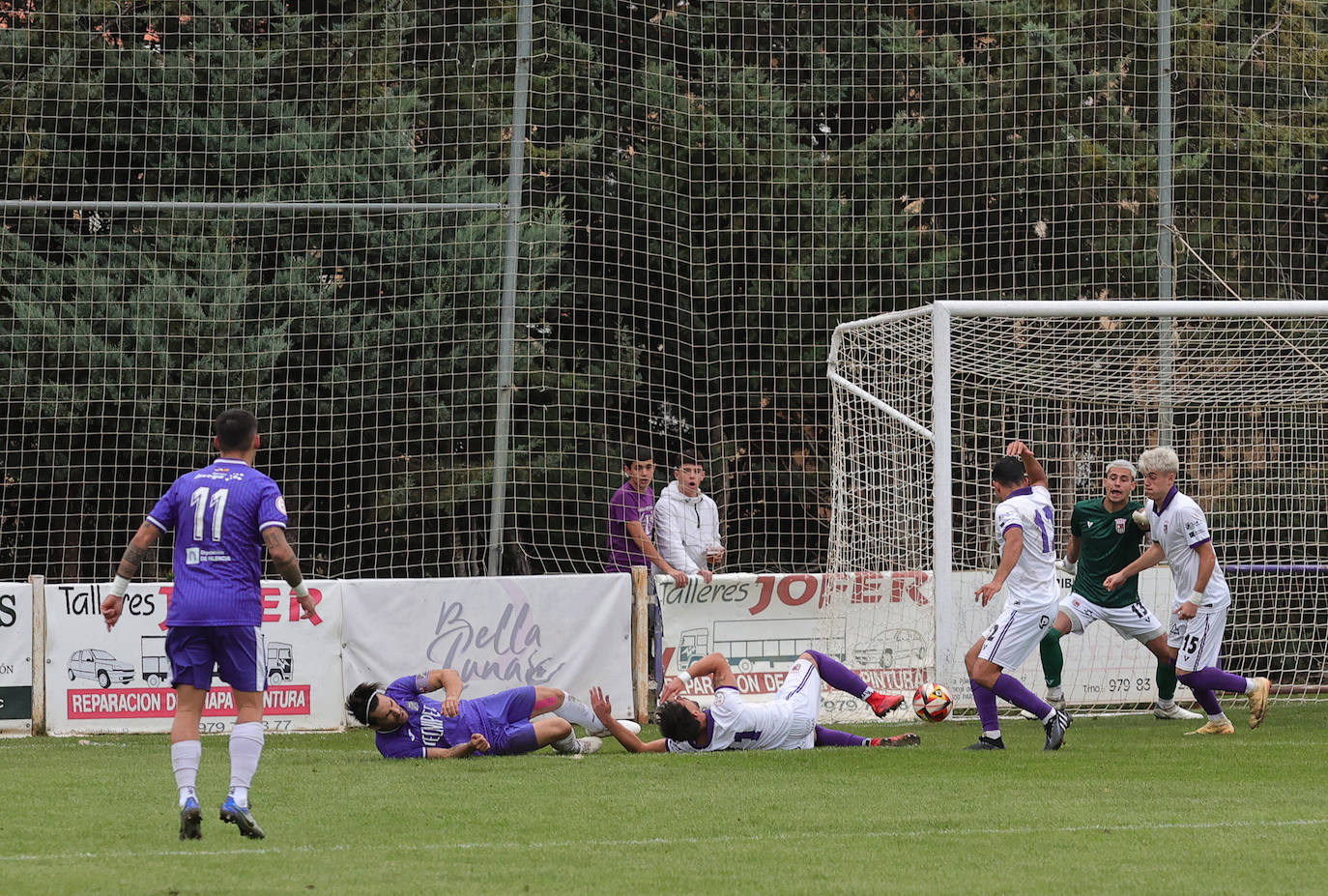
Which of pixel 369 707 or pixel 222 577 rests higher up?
pixel 222 577

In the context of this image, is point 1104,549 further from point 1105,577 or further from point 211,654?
point 211,654

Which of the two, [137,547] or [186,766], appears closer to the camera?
[186,766]

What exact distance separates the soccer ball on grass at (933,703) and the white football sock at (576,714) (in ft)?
7.16

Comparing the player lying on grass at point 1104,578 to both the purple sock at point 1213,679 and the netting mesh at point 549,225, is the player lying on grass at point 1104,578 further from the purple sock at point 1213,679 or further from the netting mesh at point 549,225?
the netting mesh at point 549,225

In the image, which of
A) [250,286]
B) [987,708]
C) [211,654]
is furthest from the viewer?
[250,286]

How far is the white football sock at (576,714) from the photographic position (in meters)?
11.3

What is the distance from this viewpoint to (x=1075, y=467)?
58.3 ft

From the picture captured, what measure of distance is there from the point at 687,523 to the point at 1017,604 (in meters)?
4.11

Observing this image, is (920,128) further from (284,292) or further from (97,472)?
(97,472)

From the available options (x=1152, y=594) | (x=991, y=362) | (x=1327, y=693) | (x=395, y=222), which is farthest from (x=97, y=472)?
(x=1327, y=693)

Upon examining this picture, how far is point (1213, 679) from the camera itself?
1170 centimetres

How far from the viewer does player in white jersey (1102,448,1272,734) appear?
1171cm

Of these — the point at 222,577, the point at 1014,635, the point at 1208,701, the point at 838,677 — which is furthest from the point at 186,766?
the point at 1208,701

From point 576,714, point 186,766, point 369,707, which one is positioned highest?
point 186,766
